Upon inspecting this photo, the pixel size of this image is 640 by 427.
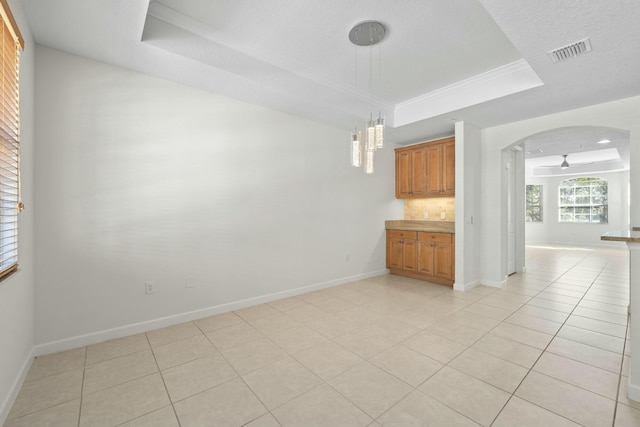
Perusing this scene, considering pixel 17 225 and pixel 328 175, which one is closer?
pixel 17 225

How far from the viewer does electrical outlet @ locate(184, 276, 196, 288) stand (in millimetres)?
3139

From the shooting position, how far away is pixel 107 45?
2408mm

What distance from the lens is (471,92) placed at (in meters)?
3.65

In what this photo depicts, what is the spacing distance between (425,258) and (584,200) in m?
9.32

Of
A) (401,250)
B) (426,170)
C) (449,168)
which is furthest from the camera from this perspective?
(401,250)

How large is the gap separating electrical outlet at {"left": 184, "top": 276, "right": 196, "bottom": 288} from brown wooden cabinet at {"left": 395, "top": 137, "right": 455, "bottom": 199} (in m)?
3.93

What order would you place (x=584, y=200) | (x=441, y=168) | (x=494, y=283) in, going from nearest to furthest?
(x=494, y=283)
(x=441, y=168)
(x=584, y=200)

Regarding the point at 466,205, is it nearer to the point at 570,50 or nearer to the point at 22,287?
the point at 570,50

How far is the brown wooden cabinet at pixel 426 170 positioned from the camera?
4750 millimetres

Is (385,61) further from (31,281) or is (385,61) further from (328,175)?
(31,281)

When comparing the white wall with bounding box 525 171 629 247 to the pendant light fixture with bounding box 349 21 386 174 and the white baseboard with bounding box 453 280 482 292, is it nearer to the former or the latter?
the white baseboard with bounding box 453 280 482 292

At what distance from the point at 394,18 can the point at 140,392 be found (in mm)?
3492

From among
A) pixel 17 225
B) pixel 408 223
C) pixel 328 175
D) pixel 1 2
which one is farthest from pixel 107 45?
pixel 408 223

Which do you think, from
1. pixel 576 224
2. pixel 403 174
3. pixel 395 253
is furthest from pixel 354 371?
pixel 576 224
